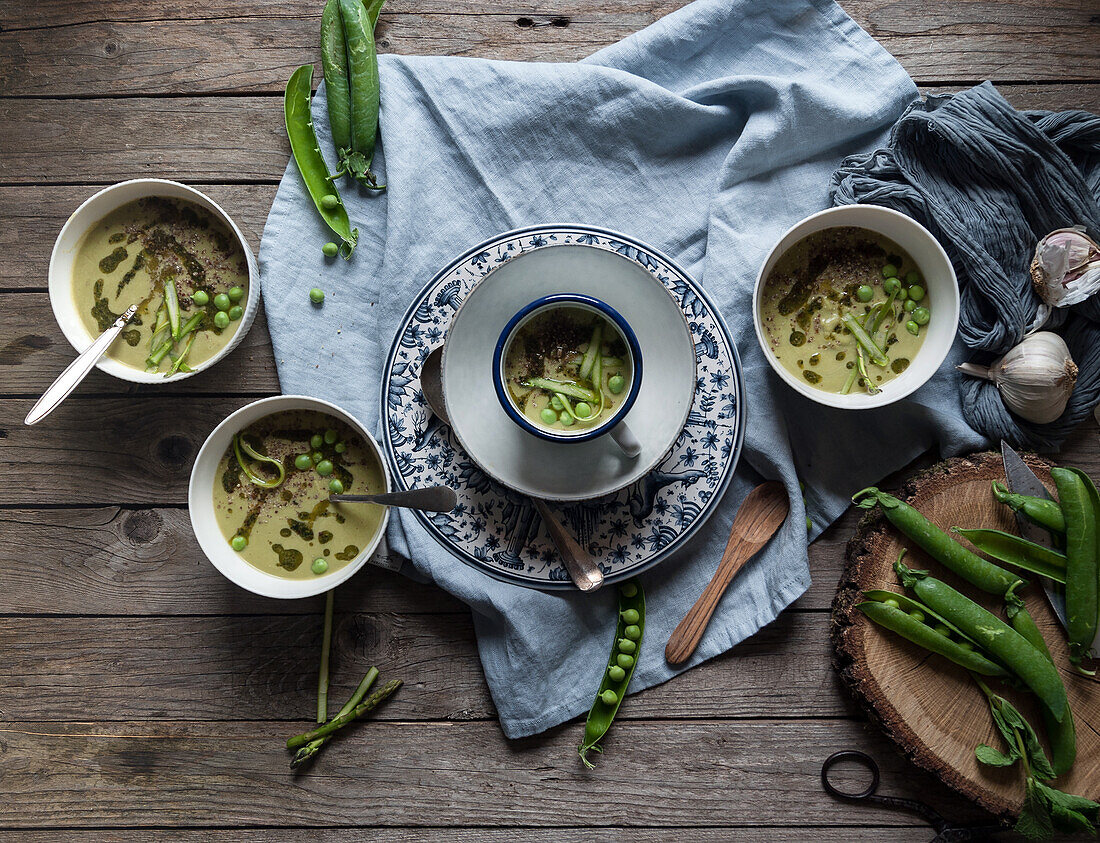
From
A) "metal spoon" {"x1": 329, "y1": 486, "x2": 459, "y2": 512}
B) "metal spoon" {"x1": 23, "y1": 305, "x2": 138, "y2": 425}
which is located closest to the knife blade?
"metal spoon" {"x1": 329, "y1": 486, "x2": 459, "y2": 512}

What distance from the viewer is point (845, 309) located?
2.00 metres

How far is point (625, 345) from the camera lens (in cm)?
176

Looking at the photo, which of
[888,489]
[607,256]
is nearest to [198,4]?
[607,256]

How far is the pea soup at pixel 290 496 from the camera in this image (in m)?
2.00

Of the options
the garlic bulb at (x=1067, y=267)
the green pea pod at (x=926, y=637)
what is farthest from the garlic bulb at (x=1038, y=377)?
the green pea pod at (x=926, y=637)

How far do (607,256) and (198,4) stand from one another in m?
1.57

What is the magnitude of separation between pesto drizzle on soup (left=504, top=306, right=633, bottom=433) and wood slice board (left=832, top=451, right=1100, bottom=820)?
0.86 meters

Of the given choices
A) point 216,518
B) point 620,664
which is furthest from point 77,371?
point 620,664

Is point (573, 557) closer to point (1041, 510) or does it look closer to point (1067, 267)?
point (1041, 510)

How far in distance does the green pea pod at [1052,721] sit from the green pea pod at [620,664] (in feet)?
3.28

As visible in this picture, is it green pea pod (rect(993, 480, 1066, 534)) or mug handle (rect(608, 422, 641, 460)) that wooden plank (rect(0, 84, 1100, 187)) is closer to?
mug handle (rect(608, 422, 641, 460))

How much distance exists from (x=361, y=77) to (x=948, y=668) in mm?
2343

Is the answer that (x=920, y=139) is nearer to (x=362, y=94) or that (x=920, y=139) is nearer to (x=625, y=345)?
(x=625, y=345)

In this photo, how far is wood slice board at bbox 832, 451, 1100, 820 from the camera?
1.98 metres
